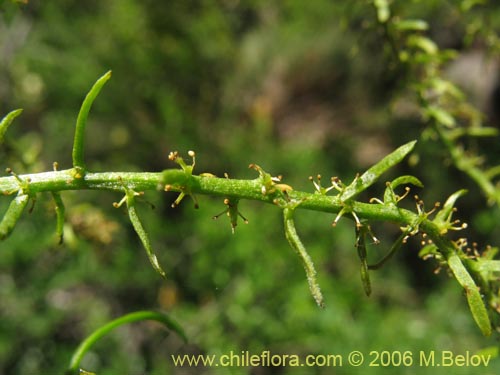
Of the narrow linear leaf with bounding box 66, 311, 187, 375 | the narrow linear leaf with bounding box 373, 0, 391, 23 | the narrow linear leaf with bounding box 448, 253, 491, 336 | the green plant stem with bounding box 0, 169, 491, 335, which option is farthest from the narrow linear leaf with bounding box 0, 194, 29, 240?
the narrow linear leaf with bounding box 373, 0, 391, 23

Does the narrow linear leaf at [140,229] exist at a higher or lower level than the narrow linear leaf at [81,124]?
lower

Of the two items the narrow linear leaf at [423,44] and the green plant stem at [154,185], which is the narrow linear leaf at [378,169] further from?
the narrow linear leaf at [423,44]

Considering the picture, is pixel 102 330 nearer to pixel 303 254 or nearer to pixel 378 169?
pixel 303 254

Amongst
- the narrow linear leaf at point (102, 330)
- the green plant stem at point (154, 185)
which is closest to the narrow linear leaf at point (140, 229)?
the green plant stem at point (154, 185)

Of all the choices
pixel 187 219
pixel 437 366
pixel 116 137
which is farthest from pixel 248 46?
pixel 437 366

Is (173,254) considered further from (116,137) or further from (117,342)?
(116,137)

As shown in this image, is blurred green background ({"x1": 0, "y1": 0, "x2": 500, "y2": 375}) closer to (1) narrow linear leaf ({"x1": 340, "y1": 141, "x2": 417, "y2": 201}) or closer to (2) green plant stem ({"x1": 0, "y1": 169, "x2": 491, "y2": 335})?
(2) green plant stem ({"x1": 0, "y1": 169, "x2": 491, "y2": 335})
